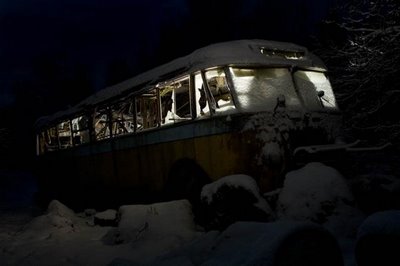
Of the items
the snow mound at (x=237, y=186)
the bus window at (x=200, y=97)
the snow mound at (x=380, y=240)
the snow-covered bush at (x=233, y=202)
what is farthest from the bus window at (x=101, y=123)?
the snow mound at (x=380, y=240)

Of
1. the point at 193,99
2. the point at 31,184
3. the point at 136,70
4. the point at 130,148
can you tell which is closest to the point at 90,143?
the point at 130,148

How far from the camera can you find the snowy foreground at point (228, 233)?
392cm

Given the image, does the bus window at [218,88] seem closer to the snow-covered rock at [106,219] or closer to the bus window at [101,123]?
the snow-covered rock at [106,219]

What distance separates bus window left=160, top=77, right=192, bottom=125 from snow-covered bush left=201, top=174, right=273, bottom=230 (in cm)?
202

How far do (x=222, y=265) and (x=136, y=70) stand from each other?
43.2 meters

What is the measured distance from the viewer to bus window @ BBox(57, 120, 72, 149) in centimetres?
1585

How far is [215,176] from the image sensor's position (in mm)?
8625

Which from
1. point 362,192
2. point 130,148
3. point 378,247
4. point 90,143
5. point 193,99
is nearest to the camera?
point 378,247

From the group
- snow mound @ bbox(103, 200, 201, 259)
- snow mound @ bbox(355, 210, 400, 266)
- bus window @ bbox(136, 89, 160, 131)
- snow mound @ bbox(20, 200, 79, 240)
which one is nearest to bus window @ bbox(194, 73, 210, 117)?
bus window @ bbox(136, 89, 160, 131)

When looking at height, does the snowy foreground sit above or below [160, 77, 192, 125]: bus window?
below

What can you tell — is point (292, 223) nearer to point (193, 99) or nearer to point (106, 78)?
point (193, 99)

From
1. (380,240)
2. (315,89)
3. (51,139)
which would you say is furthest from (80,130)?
(380,240)

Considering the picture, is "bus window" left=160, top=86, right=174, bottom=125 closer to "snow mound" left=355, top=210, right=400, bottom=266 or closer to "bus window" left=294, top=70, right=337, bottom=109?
"bus window" left=294, top=70, right=337, bottom=109

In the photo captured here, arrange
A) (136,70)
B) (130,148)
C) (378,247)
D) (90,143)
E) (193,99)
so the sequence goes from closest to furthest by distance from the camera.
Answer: (378,247)
(193,99)
(130,148)
(90,143)
(136,70)
